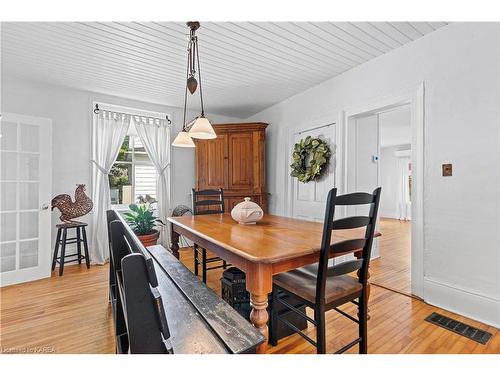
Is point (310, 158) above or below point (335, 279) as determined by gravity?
above

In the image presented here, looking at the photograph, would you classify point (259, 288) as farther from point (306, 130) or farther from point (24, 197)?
point (24, 197)

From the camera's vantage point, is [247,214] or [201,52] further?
[201,52]

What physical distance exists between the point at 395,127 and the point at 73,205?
629cm

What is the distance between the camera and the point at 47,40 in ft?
7.38

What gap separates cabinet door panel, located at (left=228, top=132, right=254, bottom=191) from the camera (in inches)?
163

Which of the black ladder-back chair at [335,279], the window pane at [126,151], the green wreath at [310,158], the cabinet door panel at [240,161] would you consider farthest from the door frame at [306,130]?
the window pane at [126,151]

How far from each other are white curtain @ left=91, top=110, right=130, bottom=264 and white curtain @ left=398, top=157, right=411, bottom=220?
802 centimetres

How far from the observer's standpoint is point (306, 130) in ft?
11.9

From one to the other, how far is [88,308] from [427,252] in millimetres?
3122

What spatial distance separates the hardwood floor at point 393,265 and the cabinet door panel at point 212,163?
2544 millimetres

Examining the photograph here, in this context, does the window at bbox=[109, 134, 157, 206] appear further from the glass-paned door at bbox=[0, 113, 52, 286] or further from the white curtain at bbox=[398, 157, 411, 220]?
the white curtain at bbox=[398, 157, 411, 220]

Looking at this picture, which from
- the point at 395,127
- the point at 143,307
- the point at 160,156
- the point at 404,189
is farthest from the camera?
the point at 404,189

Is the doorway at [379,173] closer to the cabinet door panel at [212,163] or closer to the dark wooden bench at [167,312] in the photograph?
the cabinet door panel at [212,163]

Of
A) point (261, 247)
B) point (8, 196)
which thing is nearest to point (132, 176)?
point (8, 196)
